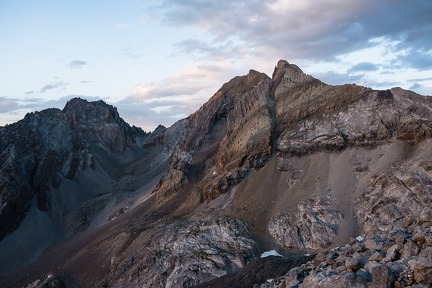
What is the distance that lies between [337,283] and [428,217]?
5.31 meters

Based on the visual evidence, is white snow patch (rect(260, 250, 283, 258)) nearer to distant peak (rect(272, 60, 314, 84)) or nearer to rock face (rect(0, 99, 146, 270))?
distant peak (rect(272, 60, 314, 84))

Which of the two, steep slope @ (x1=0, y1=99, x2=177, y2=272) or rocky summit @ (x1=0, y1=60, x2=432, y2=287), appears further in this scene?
steep slope @ (x1=0, y1=99, x2=177, y2=272)

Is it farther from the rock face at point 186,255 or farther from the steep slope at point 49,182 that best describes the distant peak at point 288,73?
the steep slope at point 49,182

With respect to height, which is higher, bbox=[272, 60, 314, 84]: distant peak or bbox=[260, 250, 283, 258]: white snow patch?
bbox=[272, 60, 314, 84]: distant peak

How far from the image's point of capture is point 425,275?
14312mm

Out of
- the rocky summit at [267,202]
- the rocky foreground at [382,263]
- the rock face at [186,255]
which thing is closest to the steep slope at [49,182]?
the rocky summit at [267,202]

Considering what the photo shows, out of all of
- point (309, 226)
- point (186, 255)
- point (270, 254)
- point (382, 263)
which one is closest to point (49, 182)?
point (186, 255)

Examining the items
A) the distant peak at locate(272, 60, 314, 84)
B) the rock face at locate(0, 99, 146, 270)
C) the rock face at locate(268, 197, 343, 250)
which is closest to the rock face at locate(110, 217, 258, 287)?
the rock face at locate(268, 197, 343, 250)

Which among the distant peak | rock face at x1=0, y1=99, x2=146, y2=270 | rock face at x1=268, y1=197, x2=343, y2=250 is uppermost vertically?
the distant peak

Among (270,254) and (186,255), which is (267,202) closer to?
(270,254)

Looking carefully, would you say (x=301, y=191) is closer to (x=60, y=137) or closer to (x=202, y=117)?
(x=202, y=117)

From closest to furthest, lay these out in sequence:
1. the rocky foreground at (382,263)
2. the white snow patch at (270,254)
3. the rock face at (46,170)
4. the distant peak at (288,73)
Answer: the rocky foreground at (382,263) < the white snow patch at (270,254) < the distant peak at (288,73) < the rock face at (46,170)

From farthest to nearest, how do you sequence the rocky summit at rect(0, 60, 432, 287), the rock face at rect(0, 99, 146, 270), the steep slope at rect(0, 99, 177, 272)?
1. the rock face at rect(0, 99, 146, 270)
2. the steep slope at rect(0, 99, 177, 272)
3. the rocky summit at rect(0, 60, 432, 287)

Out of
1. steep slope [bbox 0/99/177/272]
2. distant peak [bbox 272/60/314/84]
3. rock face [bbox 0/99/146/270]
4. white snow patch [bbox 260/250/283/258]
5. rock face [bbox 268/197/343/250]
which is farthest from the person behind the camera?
rock face [bbox 0/99/146/270]
